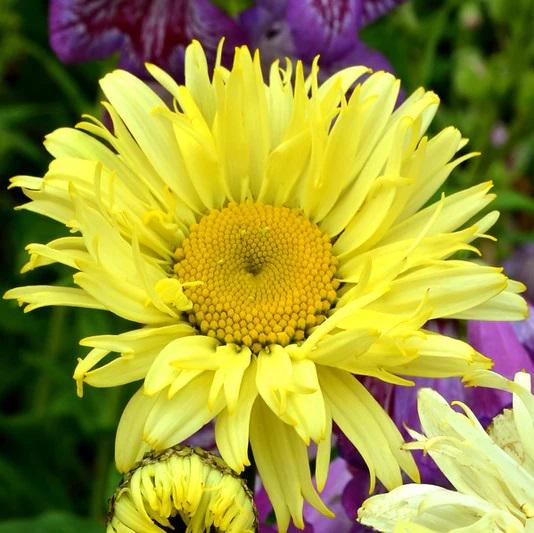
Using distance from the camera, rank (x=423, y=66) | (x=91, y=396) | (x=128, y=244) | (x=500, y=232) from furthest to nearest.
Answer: (x=500, y=232) → (x=423, y=66) → (x=91, y=396) → (x=128, y=244)

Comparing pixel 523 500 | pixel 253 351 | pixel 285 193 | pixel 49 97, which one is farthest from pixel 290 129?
pixel 49 97

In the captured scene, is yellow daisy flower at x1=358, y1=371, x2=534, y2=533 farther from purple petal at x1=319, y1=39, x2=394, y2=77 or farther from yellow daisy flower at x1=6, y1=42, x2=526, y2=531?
purple petal at x1=319, y1=39, x2=394, y2=77

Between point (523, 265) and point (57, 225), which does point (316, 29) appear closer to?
point (57, 225)

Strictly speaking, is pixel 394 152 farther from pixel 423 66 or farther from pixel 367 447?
pixel 423 66

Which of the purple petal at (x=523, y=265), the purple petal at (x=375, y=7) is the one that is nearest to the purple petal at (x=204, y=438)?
the purple petal at (x=375, y=7)

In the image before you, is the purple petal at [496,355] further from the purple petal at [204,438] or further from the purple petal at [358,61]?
the purple petal at [358,61]

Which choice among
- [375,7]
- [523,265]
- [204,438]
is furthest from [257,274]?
[523,265]
